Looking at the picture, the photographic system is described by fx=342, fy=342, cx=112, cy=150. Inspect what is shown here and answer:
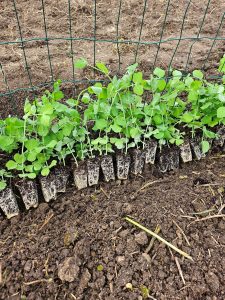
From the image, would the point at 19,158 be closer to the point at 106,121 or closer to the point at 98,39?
the point at 106,121

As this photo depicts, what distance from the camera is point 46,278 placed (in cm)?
208

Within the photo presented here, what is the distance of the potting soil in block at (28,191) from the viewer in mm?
2338

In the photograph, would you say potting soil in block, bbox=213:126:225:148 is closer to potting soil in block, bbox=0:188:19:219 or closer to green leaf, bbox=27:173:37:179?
green leaf, bbox=27:173:37:179

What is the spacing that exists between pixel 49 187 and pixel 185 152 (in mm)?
1091

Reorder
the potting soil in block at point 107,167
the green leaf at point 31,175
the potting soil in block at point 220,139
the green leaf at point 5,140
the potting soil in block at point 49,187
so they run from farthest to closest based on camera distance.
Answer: the potting soil in block at point 220,139 → the potting soil in block at point 107,167 → the potting soil in block at point 49,187 → the green leaf at point 31,175 → the green leaf at point 5,140

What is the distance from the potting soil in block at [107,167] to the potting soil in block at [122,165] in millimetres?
50

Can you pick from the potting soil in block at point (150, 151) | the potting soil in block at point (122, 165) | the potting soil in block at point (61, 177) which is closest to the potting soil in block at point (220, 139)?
the potting soil in block at point (150, 151)

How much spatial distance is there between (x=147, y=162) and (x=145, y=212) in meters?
0.46

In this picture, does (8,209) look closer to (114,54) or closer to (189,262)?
(189,262)

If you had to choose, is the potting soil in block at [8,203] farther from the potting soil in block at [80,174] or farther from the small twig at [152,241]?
the small twig at [152,241]

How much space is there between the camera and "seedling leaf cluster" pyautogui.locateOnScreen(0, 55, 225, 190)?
7.29ft

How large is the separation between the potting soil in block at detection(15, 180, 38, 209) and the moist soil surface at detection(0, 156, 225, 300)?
0.25 feet

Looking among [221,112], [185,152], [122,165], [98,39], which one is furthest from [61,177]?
[98,39]

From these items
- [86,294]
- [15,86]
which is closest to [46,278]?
[86,294]
